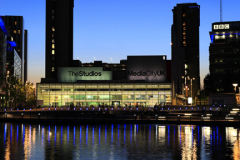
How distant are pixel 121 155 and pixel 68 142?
8973 millimetres

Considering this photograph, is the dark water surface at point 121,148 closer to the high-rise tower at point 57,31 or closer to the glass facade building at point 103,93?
the glass facade building at point 103,93

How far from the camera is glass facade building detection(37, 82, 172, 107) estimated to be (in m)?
160

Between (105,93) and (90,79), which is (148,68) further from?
(90,79)

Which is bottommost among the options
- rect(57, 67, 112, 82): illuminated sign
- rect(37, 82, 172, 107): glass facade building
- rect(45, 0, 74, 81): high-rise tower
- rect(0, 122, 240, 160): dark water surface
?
rect(0, 122, 240, 160): dark water surface

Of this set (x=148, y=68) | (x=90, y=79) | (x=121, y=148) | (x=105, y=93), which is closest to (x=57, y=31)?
(x=90, y=79)

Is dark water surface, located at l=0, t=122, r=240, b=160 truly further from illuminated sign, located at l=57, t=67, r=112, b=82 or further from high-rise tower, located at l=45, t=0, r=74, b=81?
high-rise tower, located at l=45, t=0, r=74, b=81

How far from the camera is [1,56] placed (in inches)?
5281

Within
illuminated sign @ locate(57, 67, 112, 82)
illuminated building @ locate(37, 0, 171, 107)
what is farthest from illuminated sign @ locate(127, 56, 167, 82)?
illuminated sign @ locate(57, 67, 112, 82)

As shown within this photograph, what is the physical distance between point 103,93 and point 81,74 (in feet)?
65.8

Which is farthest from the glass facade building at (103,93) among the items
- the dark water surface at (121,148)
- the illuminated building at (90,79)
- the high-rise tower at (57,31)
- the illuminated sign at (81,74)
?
the dark water surface at (121,148)

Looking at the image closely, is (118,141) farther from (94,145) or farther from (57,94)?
(57,94)

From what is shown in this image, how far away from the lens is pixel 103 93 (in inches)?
6353

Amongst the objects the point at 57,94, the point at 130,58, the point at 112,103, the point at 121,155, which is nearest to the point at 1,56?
the point at 57,94

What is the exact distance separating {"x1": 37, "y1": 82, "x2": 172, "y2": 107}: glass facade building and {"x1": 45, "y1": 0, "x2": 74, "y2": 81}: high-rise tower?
35.1 metres
